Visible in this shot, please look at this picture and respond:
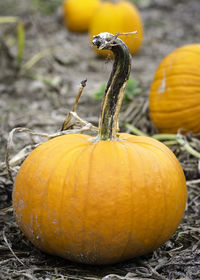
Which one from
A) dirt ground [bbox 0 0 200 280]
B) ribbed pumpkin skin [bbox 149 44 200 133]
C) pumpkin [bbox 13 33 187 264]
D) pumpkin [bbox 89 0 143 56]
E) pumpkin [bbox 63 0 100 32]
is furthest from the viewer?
pumpkin [bbox 63 0 100 32]

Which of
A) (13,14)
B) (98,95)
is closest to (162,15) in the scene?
(13,14)

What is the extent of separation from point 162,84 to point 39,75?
289 centimetres

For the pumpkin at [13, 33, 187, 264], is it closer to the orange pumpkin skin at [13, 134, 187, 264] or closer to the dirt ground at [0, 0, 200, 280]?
the orange pumpkin skin at [13, 134, 187, 264]

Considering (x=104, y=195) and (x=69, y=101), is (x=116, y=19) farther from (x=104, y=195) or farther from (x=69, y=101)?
(x=104, y=195)

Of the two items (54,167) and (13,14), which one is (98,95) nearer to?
(54,167)

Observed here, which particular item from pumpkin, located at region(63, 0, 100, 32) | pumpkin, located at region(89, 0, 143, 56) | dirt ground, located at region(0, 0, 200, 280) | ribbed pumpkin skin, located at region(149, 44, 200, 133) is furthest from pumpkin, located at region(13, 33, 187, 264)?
pumpkin, located at region(63, 0, 100, 32)

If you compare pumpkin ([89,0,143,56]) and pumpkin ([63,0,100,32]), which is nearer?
pumpkin ([89,0,143,56])

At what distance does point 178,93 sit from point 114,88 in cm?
153

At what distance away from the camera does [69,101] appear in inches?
210

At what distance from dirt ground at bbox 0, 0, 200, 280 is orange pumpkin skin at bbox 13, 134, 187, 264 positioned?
0.42 ft

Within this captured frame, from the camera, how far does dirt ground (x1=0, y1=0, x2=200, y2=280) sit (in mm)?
2141

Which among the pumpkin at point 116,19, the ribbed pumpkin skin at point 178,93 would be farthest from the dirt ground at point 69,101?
the pumpkin at point 116,19

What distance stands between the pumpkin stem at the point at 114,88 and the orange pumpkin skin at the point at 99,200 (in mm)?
93

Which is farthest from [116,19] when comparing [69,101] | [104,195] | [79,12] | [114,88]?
[104,195]
